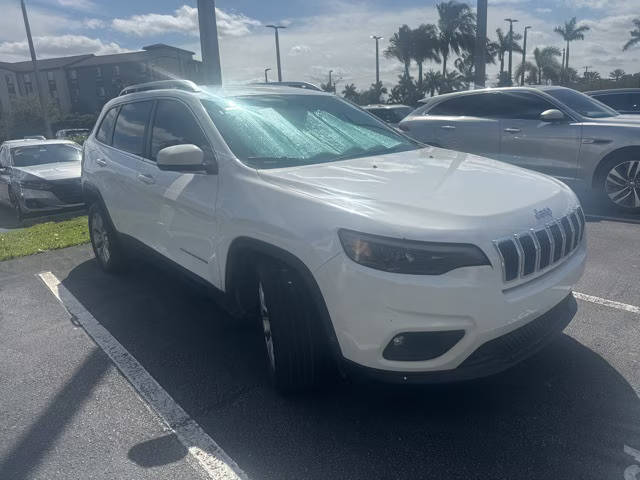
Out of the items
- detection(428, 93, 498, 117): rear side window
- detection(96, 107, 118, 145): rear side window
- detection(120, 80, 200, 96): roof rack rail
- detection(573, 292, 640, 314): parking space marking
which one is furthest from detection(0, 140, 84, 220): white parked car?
detection(573, 292, 640, 314): parking space marking

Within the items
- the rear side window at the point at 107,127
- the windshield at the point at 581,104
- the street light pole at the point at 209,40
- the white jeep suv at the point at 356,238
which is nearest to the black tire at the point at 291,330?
the white jeep suv at the point at 356,238

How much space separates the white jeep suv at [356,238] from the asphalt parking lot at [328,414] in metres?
0.33

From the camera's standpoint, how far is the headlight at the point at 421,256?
241 cm

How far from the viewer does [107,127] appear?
540 centimetres

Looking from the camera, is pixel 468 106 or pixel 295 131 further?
pixel 468 106

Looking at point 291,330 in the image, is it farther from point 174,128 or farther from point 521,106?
point 521,106

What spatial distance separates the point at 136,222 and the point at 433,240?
2.93m

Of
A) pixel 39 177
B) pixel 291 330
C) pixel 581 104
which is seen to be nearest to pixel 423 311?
pixel 291 330

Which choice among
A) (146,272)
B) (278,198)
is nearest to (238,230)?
(278,198)

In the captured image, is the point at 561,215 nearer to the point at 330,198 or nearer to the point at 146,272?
the point at 330,198

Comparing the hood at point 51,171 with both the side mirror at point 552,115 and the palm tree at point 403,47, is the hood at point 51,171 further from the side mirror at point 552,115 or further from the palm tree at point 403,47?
the palm tree at point 403,47

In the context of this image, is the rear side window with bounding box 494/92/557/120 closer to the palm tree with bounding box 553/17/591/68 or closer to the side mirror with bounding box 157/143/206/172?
the side mirror with bounding box 157/143/206/172

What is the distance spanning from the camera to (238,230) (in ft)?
10.1

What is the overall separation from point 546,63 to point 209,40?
55.2m
